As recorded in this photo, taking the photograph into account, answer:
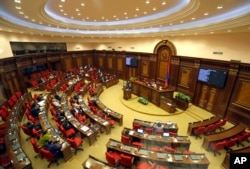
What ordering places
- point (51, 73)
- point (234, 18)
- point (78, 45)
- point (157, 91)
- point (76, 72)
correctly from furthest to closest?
point (78, 45) < point (76, 72) < point (51, 73) < point (157, 91) < point (234, 18)

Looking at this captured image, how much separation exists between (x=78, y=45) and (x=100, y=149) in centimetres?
1679

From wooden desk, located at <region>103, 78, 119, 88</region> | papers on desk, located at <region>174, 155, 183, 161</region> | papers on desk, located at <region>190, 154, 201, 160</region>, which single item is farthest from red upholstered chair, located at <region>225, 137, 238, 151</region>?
wooden desk, located at <region>103, 78, 119, 88</region>

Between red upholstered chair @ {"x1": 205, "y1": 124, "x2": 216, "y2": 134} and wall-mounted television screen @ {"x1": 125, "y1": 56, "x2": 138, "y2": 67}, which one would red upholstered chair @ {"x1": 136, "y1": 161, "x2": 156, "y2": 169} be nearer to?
red upholstered chair @ {"x1": 205, "y1": 124, "x2": 216, "y2": 134}

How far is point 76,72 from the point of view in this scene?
18406 millimetres

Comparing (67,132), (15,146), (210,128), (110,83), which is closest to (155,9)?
(210,128)

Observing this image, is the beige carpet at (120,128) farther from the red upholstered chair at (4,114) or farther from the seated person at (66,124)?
the red upholstered chair at (4,114)

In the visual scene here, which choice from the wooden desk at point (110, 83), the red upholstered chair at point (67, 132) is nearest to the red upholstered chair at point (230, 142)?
the red upholstered chair at point (67, 132)

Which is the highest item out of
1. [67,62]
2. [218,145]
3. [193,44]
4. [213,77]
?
[193,44]

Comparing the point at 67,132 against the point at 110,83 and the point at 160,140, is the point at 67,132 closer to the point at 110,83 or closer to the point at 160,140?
the point at 160,140

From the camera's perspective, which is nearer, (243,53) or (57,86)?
(243,53)

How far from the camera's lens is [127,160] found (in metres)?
5.40

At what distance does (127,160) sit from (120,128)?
324 cm

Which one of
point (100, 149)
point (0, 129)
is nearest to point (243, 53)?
point (100, 149)

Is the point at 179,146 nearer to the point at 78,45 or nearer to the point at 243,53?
the point at 243,53
